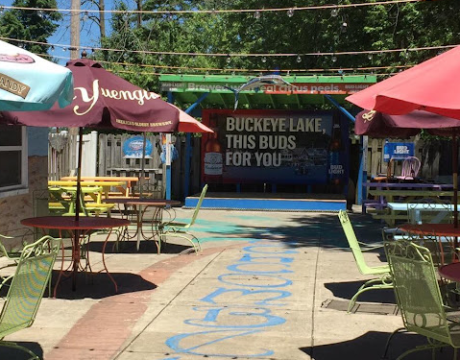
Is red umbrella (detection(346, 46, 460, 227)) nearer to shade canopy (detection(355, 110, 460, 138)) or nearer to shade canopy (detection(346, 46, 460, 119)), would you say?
shade canopy (detection(346, 46, 460, 119))

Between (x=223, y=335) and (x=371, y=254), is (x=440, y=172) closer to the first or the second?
(x=371, y=254)

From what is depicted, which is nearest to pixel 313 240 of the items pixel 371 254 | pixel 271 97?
pixel 371 254

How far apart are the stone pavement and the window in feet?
5.44

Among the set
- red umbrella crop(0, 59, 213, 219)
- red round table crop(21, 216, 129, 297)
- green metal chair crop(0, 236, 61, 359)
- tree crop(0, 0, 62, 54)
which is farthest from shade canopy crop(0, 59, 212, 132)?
tree crop(0, 0, 62, 54)

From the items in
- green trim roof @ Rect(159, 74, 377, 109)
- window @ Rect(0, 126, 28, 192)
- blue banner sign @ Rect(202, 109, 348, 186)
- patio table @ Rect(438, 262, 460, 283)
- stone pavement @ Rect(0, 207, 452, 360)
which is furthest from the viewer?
blue banner sign @ Rect(202, 109, 348, 186)

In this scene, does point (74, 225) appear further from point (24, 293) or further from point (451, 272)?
point (451, 272)

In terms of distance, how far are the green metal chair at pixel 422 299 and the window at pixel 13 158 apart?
7.42 m

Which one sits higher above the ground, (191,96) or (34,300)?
(191,96)

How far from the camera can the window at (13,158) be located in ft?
37.8

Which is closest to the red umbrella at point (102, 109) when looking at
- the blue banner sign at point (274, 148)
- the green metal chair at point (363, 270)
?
the green metal chair at point (363, 270)

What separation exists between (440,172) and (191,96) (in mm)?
7449

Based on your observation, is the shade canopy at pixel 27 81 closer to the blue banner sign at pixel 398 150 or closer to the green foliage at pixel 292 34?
the green foliage at pixel 292 34

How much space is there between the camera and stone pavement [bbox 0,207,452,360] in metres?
6.30

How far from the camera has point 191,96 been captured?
21016 millimetres
